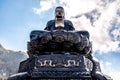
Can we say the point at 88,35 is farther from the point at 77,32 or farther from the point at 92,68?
the point at 92,68

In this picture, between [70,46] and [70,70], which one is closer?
[70,70]

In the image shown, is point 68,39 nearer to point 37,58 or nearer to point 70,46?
point 70,46

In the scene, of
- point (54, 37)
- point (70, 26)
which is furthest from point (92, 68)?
point (70, 26)

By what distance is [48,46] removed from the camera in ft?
22.9

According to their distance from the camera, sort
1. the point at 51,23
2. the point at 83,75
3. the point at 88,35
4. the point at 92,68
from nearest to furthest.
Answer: the point at 83,75 → the point at 92,68 → the point at 88,35 → the point at 51,23

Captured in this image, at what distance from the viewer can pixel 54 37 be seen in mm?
6848

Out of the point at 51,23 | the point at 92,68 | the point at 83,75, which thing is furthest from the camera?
the point at 51,23

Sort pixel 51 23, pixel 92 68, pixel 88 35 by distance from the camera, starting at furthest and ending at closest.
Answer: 1. pixel 51 23
2. pixel 88 35
3. pixel 92 68

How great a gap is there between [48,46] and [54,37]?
0.84 ft

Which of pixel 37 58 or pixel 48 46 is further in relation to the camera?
pixel 48 46

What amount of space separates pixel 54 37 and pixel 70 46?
1.25 feet

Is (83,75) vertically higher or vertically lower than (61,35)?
lower

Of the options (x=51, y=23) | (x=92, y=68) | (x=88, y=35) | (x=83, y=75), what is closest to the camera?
(x=83, y=75)

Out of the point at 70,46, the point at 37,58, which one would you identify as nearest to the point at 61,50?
the point at 70,46
